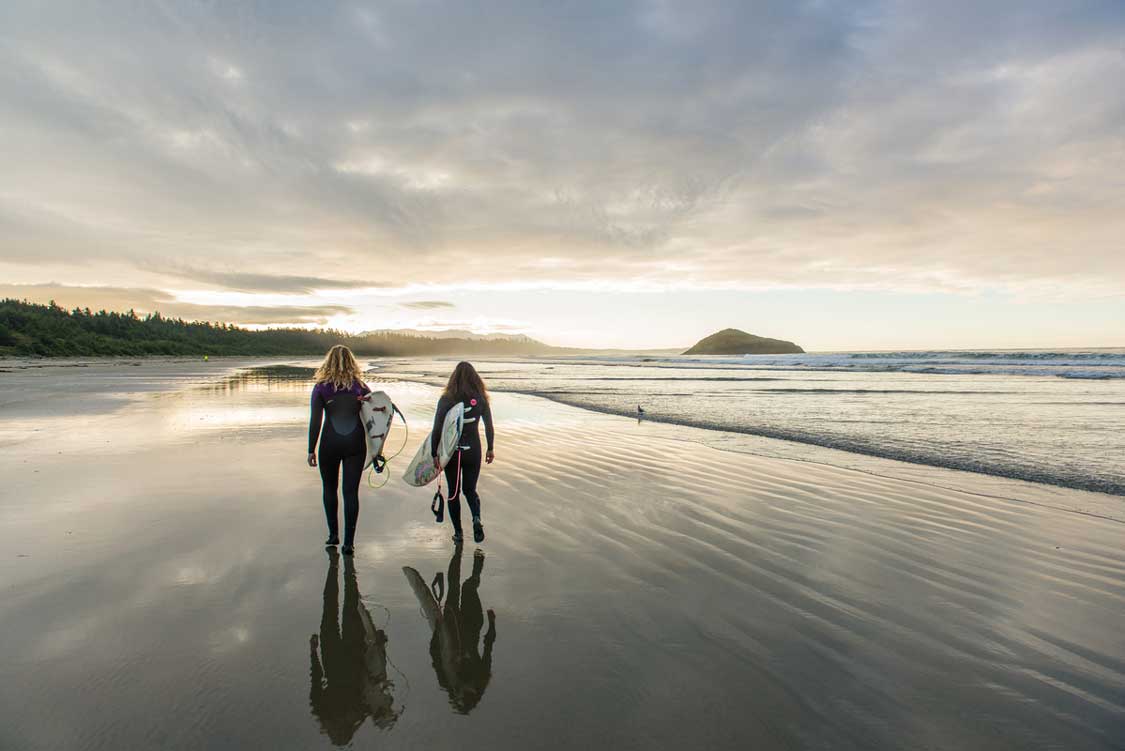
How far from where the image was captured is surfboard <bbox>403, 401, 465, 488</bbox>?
672 centimetres

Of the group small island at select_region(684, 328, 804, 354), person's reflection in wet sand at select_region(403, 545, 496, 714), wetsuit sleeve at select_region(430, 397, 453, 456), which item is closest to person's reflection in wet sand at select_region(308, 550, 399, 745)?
person's reflection in wet sand at select_region(403, 545, 496, 714)

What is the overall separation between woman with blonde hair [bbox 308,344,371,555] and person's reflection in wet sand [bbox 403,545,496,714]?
1.22 m

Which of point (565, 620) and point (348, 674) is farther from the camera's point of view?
point (565, 620)

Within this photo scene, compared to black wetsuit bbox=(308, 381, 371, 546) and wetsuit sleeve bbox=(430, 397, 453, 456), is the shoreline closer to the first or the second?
wetsuit sleeve bbox=(430, 397, 453, 456)

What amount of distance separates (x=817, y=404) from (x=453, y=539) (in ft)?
63.4

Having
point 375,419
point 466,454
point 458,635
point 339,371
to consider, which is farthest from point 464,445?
point 458,635

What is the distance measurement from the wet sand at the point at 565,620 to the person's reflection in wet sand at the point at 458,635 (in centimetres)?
3

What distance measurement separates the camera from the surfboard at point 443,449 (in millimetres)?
6723

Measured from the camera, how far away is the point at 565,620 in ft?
15.2

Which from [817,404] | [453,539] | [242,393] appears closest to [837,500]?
[453,539]

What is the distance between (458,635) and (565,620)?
0.89 metres

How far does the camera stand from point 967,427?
15375 mm

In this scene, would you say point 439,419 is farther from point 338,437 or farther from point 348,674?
point 348,674

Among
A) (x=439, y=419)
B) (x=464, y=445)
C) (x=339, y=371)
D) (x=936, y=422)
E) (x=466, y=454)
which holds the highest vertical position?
(x=339, y=371)
